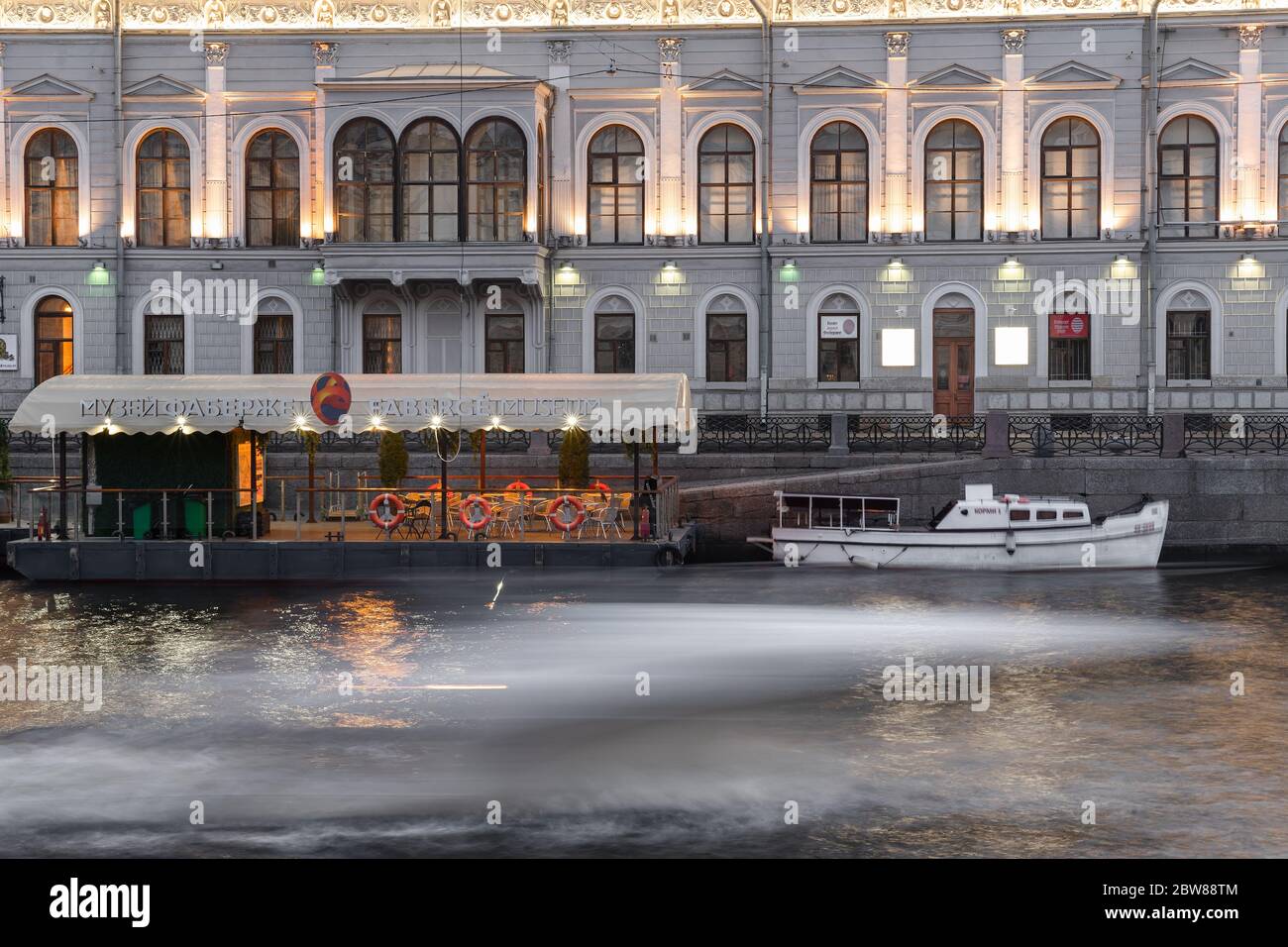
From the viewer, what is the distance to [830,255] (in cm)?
4853

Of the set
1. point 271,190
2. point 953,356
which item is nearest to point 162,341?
point 271,190

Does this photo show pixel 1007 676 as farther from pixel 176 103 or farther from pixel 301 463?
pixel 176 103

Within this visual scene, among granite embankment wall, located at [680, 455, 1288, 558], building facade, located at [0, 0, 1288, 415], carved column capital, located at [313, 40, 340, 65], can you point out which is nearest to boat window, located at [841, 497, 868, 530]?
granite embankment wall, located at [680, 455, 1288, 558]

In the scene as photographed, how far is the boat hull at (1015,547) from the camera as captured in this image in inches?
1319

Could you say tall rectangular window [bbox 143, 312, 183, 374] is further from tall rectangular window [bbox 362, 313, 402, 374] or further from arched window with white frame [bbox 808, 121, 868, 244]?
arched window with white frame [bbox 808, 121, 868, 244]

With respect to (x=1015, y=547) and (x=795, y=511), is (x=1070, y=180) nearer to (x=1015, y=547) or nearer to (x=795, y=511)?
(x=795, y=511)

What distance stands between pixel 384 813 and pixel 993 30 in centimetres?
3966

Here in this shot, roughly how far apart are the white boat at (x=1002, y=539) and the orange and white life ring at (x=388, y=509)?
841cm

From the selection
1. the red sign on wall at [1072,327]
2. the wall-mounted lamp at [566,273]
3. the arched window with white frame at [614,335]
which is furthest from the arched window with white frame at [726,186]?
the red sign on wall at [1072,327]

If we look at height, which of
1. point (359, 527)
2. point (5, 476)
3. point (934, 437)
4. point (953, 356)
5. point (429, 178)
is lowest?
point (359, 527)

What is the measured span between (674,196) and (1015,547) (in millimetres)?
19752

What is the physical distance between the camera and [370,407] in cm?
3197
